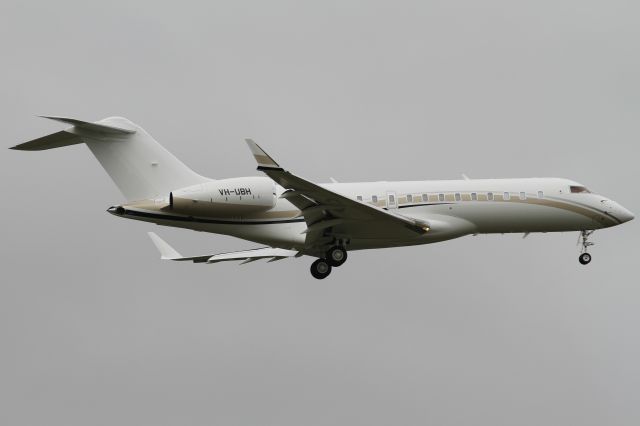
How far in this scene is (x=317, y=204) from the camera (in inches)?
1264

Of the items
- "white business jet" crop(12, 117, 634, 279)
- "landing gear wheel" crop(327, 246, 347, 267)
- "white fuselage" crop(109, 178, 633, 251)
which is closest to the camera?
"white business jet" crop(12, 117, 634, 279)

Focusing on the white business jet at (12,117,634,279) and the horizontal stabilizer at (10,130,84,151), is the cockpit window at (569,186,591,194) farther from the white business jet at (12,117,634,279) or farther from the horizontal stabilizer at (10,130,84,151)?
the horizontal stabilizer at (10,130,84,151)

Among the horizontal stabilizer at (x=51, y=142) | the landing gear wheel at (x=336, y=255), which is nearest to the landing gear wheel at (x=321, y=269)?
the landing gear wheel at (x=336, y=255)

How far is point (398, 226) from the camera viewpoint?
3309cm

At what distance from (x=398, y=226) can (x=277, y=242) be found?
3.65 metres

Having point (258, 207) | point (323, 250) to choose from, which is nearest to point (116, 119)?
point (258, 207)

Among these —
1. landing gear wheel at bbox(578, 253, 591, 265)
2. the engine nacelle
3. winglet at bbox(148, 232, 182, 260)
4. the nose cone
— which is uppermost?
the nose cone

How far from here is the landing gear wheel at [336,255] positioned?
111 ft

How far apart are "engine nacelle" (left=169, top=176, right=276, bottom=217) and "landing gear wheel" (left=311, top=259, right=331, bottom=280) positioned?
8.25ft

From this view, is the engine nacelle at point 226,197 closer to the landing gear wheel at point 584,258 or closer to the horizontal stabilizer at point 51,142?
the horizontal stabilizer at point 51,142

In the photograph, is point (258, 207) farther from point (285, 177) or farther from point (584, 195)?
point (584, 195)

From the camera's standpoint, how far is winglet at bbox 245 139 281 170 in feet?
92.6

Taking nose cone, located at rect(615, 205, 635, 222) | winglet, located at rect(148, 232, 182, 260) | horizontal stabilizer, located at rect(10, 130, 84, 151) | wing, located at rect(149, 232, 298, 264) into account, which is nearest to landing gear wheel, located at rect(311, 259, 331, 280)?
wing, located at rect(149, 232, 298, 264)

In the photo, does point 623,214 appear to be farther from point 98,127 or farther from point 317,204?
point 98,127
